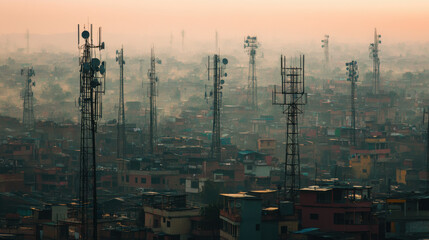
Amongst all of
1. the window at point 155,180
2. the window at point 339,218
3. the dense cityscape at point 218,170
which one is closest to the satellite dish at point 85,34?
the dense cityscape at point 218,170

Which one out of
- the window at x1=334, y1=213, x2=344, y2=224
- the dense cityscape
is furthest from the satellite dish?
the window at x1=334, y1=213, x2=344, y2=224

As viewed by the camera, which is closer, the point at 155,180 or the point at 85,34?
the point at 85,34

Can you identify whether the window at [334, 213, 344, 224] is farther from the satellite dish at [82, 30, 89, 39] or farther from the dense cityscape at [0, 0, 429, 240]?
the satellite dish at [82, 30, 89, 39]

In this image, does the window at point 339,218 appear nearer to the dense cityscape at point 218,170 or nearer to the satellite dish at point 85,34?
the dense cityscape at point 218,170

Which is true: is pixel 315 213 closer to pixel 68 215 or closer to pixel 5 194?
pixel 68 215

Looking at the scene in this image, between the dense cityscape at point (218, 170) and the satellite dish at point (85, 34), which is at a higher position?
the satellite dish at point (85, 34)

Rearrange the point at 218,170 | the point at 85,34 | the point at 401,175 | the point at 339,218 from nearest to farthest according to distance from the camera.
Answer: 1. the point at 339,218
2. the point at 85,34
3. the point at 218,170
4. the point at 401,175

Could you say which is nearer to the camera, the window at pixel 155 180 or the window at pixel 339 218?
the window at pixel 339 218

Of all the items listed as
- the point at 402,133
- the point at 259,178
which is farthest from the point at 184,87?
the point at 259,178

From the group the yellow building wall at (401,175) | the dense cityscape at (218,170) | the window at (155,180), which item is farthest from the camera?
the yellow building wall at (401,175)

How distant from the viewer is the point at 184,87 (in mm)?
154625

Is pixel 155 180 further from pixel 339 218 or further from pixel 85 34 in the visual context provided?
pixel 339 218

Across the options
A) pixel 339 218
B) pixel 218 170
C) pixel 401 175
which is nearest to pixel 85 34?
pixel 339 218

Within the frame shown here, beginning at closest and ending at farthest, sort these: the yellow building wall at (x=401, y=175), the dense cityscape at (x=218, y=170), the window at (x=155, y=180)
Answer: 1. the dense cityscape at (x=218, y=170)
2. the window at (x=155, y=180)
3. the yellow building wall at (x=401, y=175)
